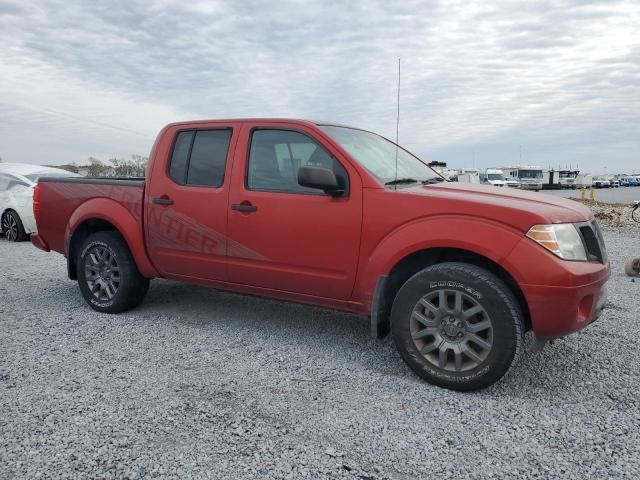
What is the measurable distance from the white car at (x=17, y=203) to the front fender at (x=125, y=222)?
5898 millimetres

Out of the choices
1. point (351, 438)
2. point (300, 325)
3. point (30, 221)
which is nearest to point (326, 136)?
point (300, 325)

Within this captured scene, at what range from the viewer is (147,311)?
513 cm

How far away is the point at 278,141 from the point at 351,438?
94.4 inches

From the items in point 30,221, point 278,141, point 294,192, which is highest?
point 278,141

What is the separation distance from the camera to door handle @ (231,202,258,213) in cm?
403

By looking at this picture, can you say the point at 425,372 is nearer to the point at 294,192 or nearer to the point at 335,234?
the point at 335,234

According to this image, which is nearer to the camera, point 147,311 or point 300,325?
point 300,325

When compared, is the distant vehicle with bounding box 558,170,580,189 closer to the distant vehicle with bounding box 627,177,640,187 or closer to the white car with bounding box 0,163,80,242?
the distant vehicle with bounding box 627,177,640,187

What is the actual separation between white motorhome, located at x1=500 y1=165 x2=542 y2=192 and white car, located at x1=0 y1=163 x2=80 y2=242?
4490 cm

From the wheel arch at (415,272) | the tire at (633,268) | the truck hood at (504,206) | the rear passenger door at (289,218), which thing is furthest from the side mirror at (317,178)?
the tire at (633,268)

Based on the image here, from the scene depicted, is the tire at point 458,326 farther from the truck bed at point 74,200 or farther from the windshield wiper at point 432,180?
the truck bed at point 74,200

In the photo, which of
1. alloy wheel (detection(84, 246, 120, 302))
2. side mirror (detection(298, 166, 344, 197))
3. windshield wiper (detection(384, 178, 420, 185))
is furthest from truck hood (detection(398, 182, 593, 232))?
alloy wheel (detection(84, 246, 120, 302))

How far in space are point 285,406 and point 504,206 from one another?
186cm

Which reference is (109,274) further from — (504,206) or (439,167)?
(439,167)
